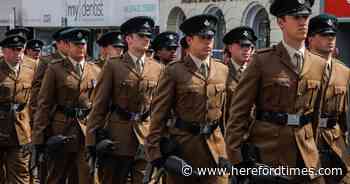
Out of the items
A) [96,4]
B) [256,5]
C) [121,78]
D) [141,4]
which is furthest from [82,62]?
[96,4]

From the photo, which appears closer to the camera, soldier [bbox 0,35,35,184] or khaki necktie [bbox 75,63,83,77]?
Answer: khaki necktie [bbox 75,63,83,77]

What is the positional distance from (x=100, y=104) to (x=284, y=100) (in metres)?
2.42

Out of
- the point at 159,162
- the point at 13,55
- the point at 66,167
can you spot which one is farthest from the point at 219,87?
A: the point at 13,55

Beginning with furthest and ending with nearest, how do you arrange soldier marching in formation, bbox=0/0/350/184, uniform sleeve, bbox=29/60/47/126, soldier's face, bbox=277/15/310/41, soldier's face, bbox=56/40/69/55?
uniform sleeve, bbox=29/60/47/126 → soldier's face, bbox=56/40/69/55 → soldier marching in formation, bbox=0/0/350/184 → soldier's face, bbox=277/15/310/41

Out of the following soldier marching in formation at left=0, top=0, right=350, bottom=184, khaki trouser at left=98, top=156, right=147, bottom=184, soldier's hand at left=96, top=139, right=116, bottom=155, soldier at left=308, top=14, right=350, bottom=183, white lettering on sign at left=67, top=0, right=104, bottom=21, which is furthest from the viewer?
white lettering on sign at left=67, top=0, right=104, bottom=21

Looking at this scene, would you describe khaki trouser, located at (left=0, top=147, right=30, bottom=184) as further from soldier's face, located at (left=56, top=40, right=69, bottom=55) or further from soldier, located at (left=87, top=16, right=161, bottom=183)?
soldier, located at (left=87, top=16, right=161, bottom=183)

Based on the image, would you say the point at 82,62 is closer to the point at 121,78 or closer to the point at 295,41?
the point at 121,78

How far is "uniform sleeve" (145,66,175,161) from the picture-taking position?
20.3 feet

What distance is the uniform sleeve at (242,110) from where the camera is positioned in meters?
5.25

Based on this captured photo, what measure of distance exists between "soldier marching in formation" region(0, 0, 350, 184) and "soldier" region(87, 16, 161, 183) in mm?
10

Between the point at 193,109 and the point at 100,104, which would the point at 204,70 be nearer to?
the point at 193,109

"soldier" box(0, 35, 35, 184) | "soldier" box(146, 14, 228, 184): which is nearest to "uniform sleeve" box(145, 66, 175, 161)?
"soldier" box(146, 14, 228, 184)

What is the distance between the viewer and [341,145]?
6.36 m

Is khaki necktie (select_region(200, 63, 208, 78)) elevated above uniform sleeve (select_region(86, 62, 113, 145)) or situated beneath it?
elevated above
